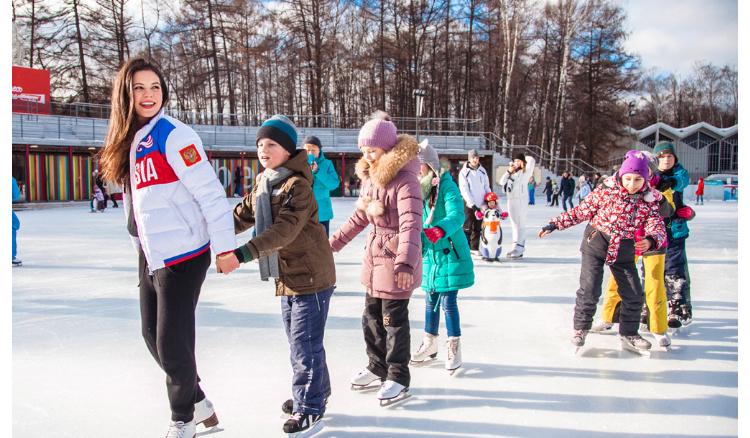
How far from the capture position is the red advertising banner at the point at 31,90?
811 inches

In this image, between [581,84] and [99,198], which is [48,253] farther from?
[581,84]

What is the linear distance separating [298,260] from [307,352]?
388 millimetres

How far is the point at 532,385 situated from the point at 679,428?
73 cm

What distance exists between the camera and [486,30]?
95.2ft

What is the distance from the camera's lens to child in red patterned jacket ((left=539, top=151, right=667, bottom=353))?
3484 mm

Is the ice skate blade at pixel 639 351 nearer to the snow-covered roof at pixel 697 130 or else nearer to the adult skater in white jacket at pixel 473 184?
the adult skater in white jacket at pixel 473 184

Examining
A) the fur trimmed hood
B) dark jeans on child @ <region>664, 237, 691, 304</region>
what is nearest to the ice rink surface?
dark jeans on child @ <region>664, 237, 691, 304</region>

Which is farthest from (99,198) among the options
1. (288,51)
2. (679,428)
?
(679,428)

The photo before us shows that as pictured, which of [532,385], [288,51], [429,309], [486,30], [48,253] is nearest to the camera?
[532,385]

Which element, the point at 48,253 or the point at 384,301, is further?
the point at 48,253

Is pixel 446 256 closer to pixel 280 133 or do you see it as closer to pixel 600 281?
pixel 600 281

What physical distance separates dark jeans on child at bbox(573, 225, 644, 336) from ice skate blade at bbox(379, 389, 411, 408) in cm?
141
